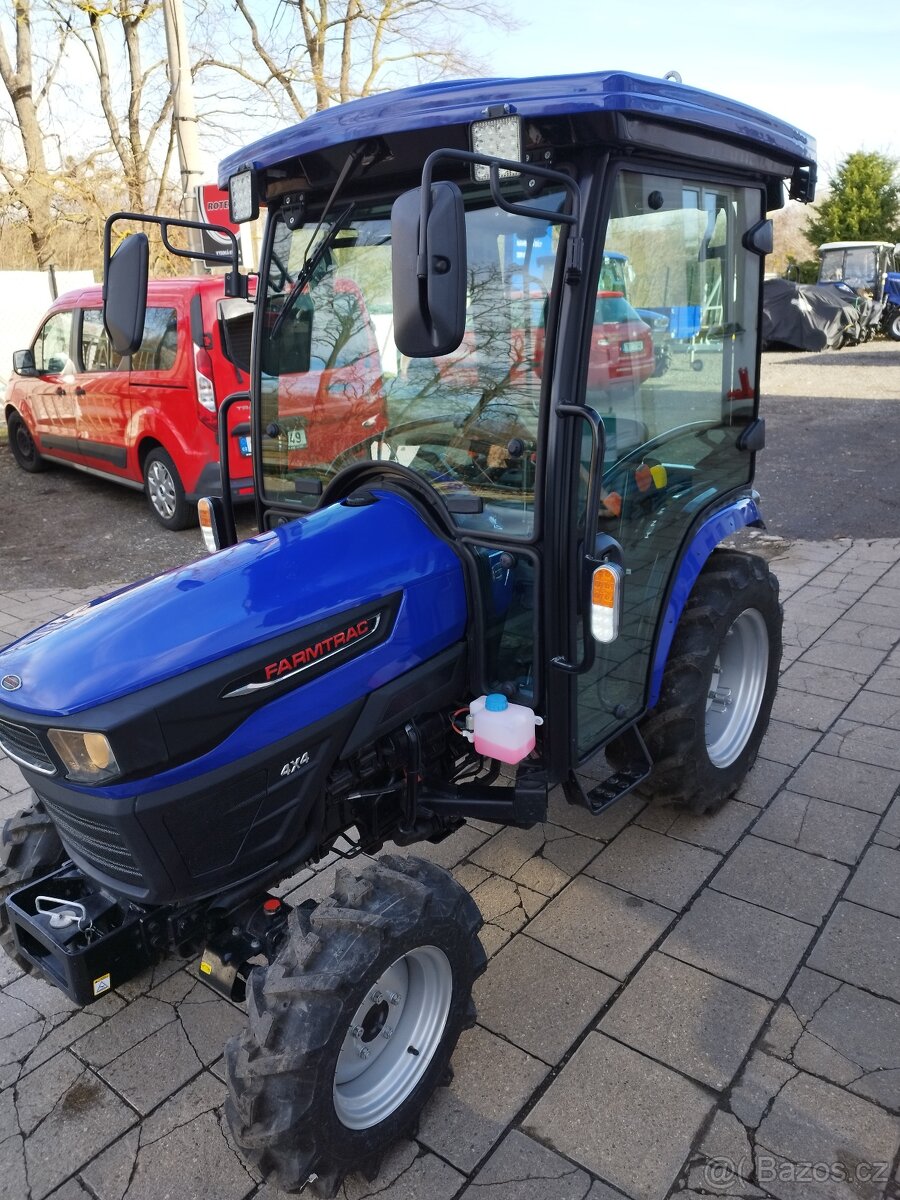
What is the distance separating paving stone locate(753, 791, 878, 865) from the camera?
3178 millimetres

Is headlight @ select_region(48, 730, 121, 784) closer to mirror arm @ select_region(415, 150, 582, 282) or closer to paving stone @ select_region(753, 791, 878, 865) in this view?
mirror arm @ select_region(415, 150, 582, 282)

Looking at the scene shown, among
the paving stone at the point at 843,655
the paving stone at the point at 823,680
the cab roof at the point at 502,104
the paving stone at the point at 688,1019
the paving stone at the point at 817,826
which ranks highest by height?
the cab roof at the point at 502,104

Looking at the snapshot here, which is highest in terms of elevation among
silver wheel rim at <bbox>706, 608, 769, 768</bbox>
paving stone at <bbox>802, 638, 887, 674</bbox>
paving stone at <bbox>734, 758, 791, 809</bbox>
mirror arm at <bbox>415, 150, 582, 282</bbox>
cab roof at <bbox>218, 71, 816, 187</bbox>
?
cab roof at <bbox>218, 71, 816, 187</bbox>

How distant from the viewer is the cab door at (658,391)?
246 cm

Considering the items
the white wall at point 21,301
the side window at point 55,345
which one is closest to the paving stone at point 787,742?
the side window at point 55,345

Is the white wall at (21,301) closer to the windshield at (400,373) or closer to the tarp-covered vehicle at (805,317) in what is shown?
the windshield at (400,373)

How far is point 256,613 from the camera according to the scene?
211 cm

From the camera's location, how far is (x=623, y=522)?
8.87 ft

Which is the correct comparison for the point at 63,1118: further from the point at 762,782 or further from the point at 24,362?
the point at 24,362

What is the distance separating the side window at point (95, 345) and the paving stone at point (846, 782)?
666 cm

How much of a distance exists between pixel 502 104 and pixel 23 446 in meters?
9.35

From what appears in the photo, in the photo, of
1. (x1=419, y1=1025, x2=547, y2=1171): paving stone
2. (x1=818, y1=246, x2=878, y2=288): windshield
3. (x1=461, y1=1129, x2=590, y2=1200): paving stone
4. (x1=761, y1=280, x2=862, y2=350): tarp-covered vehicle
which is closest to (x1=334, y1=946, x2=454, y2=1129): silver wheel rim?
(x1=419, y1=1025, x2=547, y2=1171): paving stone

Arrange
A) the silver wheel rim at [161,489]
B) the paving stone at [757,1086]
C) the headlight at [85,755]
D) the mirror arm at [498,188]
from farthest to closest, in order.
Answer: the silver wheel rim at [161,489] < the paving stone at [757,1086] < the headlight at [85,755] < the mirror arm at [498,188]

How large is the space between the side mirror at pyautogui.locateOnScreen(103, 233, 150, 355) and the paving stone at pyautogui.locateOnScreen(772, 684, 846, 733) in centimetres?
309
